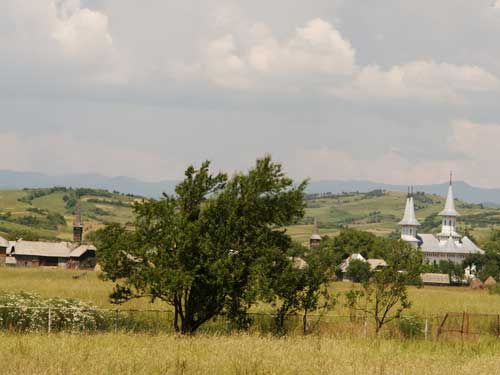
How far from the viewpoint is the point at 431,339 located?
32344mm

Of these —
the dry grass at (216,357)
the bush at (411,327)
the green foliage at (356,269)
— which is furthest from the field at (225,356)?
the green foliage at (356,269)

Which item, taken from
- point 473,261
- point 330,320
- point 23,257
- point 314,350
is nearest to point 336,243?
point 473,261

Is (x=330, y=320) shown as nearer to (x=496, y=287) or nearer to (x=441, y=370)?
(x=441, y=370)

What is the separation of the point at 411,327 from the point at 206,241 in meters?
10.8

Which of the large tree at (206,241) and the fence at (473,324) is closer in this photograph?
the large tree at (206,241)

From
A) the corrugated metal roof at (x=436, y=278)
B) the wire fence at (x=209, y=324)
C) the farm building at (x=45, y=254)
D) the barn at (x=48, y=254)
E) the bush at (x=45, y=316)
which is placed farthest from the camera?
the barn at (x=48, y=254)

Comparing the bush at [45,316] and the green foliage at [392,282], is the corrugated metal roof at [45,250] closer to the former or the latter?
A: the green foliage at [392,282]

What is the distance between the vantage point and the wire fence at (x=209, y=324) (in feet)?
95.7

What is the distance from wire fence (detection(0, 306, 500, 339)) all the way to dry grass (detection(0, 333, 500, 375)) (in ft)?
14.2

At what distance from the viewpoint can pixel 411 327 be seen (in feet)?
114

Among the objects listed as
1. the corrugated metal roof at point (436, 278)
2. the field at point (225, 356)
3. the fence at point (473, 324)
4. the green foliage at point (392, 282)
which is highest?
the green foliage at point (392, 282)

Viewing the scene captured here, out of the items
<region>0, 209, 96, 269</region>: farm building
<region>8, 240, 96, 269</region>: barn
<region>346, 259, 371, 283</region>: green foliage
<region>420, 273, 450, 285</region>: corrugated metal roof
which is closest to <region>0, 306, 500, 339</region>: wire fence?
<region>346, 259, 371, 283</region>: green foliage

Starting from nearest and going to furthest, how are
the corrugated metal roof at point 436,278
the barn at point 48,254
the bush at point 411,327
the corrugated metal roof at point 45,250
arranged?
the bush at point 411,327, the corrugated metal roof at point 436,278, the barn at point 48,254, the corrugated metal roof at point 45,250

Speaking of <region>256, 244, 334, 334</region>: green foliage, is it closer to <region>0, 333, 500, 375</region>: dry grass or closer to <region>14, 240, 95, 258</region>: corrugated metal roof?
<region>0, 333, 500, 375</region>: dry grass
